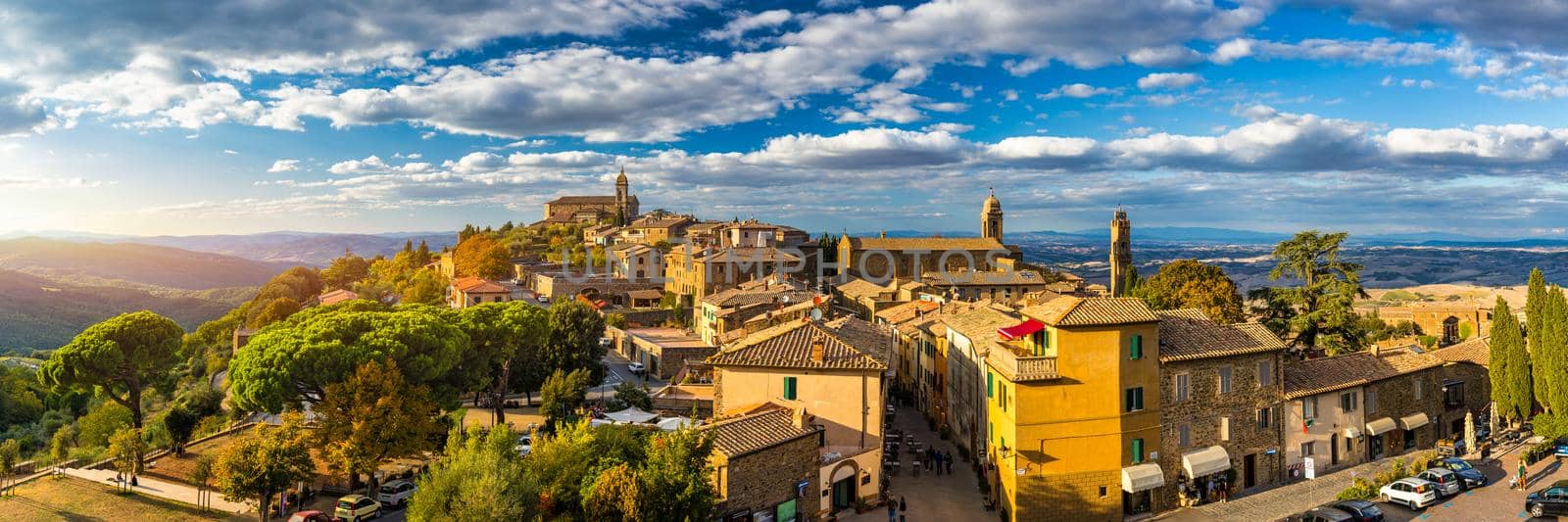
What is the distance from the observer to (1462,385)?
36.8 m

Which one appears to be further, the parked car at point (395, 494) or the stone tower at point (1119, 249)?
the stone tower at point (1119, 249)

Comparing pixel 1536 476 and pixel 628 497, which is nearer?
pixel 628 497

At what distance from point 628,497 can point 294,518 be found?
14.1m

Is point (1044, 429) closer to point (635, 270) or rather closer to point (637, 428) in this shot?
point (637, 428)

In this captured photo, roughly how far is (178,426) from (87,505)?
6.69m

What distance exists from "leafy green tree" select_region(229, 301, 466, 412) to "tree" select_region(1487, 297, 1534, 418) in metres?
43.9

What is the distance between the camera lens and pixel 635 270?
86625 millimetres

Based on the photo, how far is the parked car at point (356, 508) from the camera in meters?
26.9

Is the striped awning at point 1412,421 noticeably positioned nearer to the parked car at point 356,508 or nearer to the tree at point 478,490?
the tree at point 478,490

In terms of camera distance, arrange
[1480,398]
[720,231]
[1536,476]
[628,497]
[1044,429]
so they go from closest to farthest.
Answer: [628,497]
[1044,429]
[1536,476]
[1480,398]
[720,231]

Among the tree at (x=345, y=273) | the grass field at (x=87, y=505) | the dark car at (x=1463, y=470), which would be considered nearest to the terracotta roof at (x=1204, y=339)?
the dark car at (x=1463, y=470)

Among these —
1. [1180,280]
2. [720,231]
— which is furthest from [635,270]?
[1180,280]

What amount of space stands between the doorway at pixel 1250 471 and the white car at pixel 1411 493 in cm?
392

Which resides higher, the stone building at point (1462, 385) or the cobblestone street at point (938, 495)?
the stone building at point (1462, 385)
